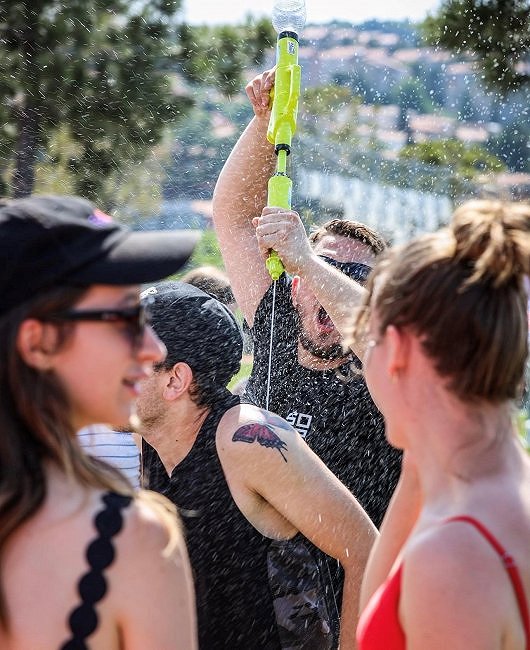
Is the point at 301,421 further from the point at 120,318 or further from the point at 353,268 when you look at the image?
the point at 120,318

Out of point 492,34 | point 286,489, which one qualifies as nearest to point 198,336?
point 286,489

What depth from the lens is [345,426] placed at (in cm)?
254

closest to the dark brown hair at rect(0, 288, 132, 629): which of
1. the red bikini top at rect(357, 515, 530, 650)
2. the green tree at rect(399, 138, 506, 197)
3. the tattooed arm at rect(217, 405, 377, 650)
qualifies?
the red bikini top at rect(357, 515, 530, 650)

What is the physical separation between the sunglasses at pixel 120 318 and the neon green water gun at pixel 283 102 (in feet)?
4.20

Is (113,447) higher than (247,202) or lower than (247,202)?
lower

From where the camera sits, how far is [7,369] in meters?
1.27

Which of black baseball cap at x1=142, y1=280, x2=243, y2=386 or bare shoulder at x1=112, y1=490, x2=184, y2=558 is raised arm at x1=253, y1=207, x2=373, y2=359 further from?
bare shoulder at x1=112, y1=490, x2=184, y2=558

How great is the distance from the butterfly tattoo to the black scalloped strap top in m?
0.83

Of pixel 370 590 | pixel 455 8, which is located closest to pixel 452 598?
pixel 370 590

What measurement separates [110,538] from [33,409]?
0.66 feet

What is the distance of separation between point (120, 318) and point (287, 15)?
1.64 metres

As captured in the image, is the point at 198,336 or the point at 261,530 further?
the point at 198,336

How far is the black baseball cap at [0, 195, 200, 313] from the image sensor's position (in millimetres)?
1242

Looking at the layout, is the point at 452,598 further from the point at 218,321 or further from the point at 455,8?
the point at 455,8
